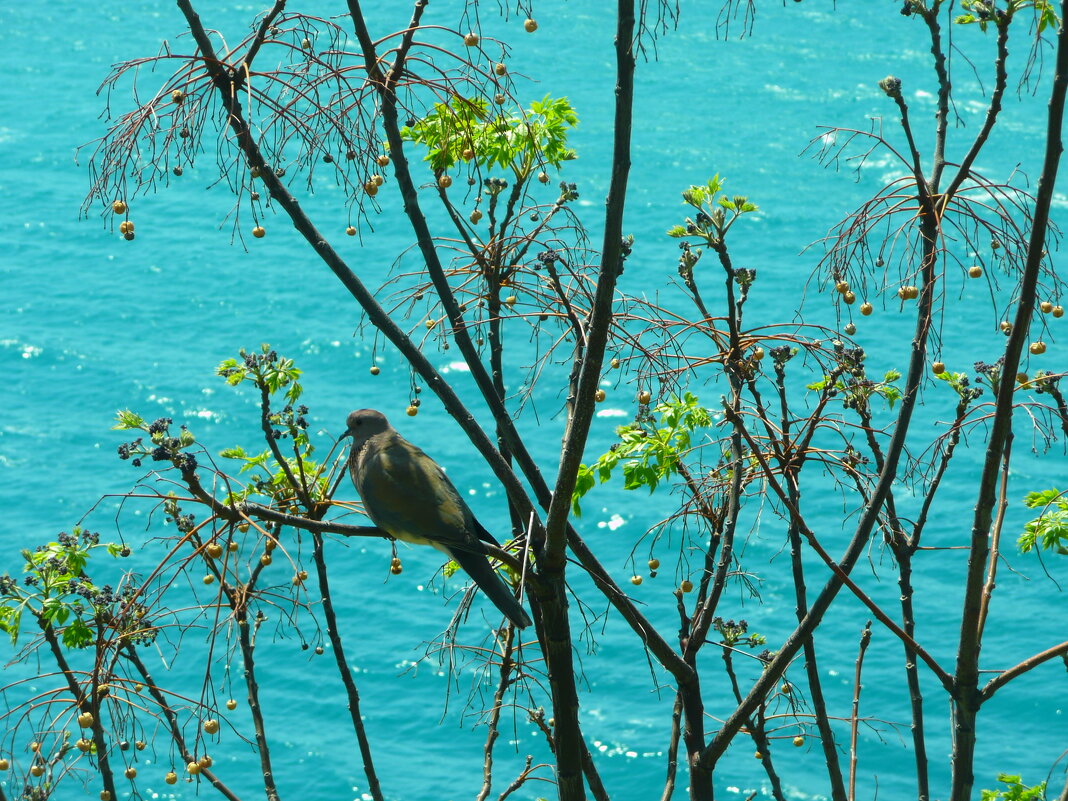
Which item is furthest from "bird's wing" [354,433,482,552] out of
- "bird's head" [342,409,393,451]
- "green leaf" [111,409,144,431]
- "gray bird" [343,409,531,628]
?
"green leaf" [111,409,144,431]

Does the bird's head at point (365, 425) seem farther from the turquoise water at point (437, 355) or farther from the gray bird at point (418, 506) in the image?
the turquoise water at point (437, 355)

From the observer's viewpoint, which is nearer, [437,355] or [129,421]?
[129,421]

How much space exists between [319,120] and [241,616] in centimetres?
123

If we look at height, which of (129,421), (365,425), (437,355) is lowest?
(437,355)

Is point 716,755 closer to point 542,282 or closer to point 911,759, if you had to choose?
point 542,282

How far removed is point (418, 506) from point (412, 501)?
0.03 meters

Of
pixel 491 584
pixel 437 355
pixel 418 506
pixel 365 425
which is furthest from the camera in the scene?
pixel 437 355

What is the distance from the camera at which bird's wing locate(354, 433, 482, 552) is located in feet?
11.8

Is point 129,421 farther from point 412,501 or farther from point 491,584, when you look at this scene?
point 491,584

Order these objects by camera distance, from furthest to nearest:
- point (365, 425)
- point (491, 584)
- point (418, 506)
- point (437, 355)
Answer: point (437, 355) < point (365, 425) < point (418, 506) < point (491, 584)

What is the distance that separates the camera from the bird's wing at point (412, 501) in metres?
3.60

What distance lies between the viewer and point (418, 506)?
3.67 metres

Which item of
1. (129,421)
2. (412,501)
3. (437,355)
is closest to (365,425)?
(412,501)

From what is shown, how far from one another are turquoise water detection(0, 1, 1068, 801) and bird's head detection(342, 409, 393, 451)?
161 cm
